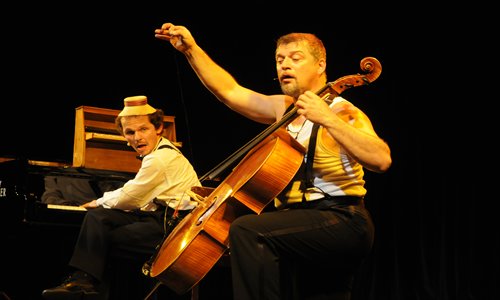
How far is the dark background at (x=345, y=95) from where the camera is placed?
5266 mm

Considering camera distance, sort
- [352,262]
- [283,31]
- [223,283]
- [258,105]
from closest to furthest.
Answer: [352,262], [258,105], [223,283], [283,31]

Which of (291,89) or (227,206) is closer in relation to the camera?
(227,206)

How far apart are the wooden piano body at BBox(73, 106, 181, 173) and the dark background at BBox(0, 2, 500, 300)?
49 centimetres

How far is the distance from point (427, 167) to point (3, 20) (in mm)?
3719

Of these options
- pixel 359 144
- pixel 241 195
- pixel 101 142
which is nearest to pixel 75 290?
pixel 101 142

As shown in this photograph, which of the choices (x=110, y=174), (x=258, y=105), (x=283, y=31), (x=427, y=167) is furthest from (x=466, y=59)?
(x=110, y=174)

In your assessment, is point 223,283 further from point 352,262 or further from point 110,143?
point 352,262

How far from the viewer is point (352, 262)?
280 cm

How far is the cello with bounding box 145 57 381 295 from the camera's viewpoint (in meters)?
2.72

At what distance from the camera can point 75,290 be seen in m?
4.06

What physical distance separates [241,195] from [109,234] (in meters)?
1.84

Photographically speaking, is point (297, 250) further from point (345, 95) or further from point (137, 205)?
point (345, 95)

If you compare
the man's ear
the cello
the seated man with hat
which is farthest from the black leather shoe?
the man's ear

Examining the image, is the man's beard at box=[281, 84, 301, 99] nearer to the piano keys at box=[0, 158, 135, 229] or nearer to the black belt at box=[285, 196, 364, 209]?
the black belt at box=[285, 196, 364, 209]
